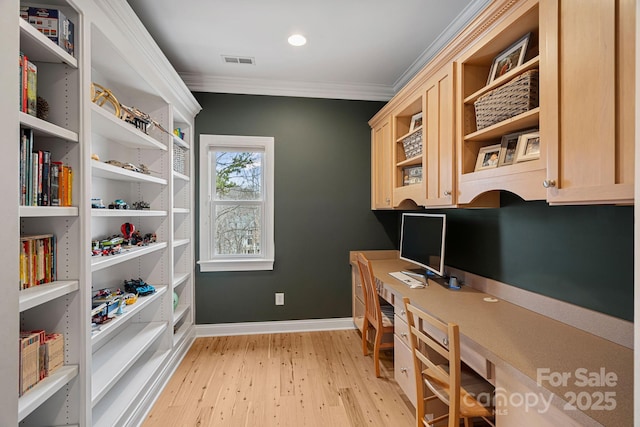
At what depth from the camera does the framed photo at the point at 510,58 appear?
1441 millimetres

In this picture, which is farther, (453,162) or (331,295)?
(331,295)

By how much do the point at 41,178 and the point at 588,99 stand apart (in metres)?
2.08

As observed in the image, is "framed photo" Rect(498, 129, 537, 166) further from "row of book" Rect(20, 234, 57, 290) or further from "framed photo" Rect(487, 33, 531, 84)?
"row of book" Rect(20, 234, 57, 290)

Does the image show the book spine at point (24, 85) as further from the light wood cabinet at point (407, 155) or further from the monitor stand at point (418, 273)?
the monitor stand at point (418, 273)

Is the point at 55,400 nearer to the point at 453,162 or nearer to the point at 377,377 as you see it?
the point at 377,377

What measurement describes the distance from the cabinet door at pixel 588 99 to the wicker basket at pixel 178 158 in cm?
268

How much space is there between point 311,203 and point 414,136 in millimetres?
1326

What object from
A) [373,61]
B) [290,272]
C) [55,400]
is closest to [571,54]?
[373,61]

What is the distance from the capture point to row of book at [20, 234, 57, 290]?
3.85 feet

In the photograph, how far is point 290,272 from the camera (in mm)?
3299

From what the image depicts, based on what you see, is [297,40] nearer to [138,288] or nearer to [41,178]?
[41,178]

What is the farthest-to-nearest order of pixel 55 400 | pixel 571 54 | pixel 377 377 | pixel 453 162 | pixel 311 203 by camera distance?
pixel 311 203 → pixel 377 377 → pixel 453 162 → pixel 55 400 → pixel 571 54

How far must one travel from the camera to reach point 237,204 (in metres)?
3.29

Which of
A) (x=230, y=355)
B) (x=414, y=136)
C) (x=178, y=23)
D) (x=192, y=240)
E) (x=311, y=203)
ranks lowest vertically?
(x=230, y=355)
